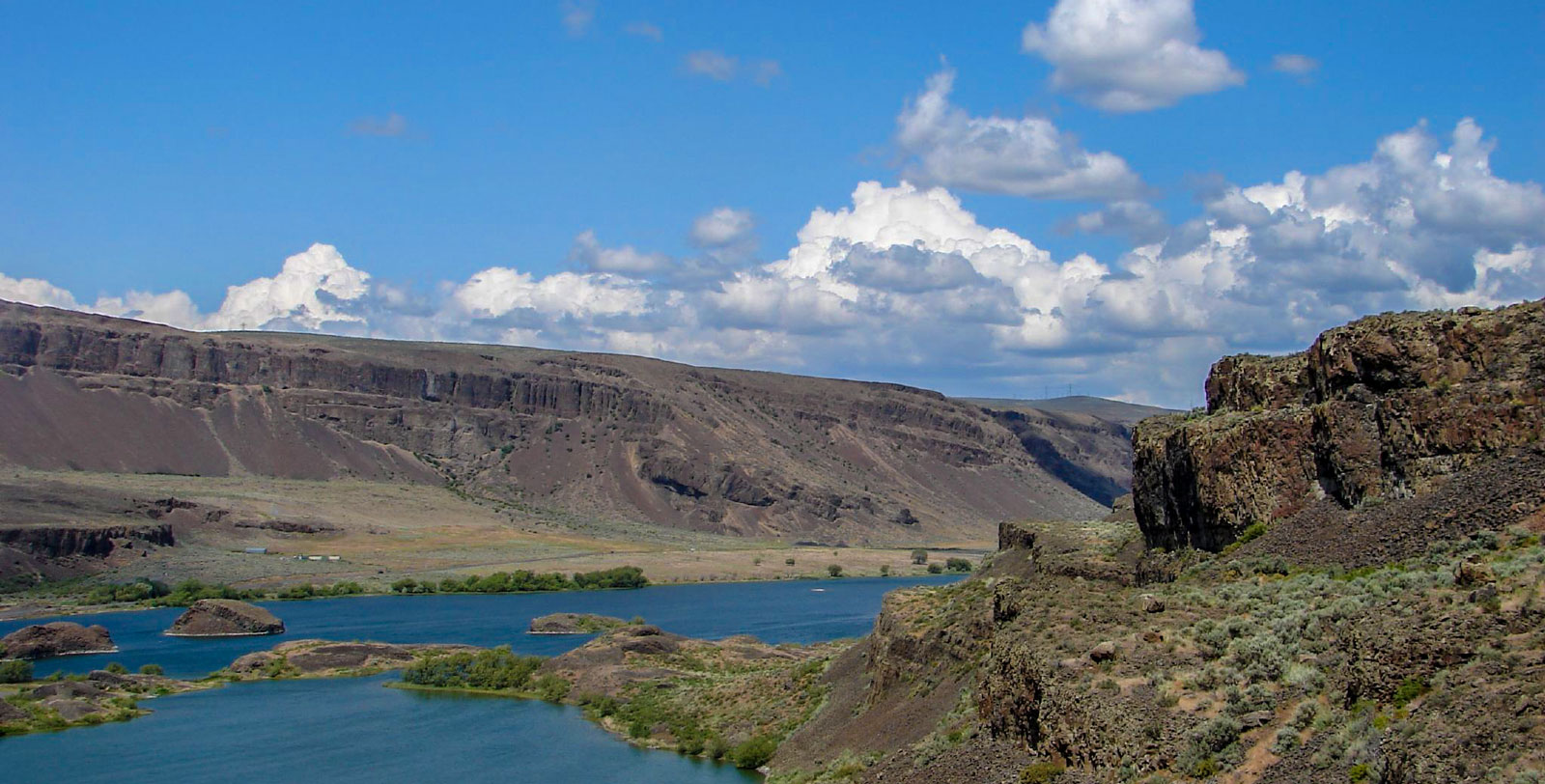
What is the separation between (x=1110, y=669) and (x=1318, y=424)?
8.90m

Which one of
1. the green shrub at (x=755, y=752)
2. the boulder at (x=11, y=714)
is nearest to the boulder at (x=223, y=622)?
the boulder at (x=11, y=714)

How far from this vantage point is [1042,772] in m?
24.9

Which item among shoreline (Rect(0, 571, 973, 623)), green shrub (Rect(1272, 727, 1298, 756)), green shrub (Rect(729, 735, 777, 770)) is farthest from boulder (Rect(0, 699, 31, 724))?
green shrub (Rect(1272, 727, 1298, 756))

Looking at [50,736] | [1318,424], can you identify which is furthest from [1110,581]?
[50,736]

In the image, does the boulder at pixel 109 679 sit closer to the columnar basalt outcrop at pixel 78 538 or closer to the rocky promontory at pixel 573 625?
the rocky promontory at pixel 573 625

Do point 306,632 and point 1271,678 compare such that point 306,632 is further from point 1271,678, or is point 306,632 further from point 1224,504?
point 1271,678

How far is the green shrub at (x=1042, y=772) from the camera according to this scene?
2464cm

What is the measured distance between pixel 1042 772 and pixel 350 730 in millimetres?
49131

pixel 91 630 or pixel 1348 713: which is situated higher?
pixel 1348 713

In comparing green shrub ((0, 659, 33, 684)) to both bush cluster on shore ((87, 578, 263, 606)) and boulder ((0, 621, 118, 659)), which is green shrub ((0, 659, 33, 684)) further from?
bush cluster on shore ((87, 578, 263, 606))

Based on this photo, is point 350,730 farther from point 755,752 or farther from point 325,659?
point 755,752

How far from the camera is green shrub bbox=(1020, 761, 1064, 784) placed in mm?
24641

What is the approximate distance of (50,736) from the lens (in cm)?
6425

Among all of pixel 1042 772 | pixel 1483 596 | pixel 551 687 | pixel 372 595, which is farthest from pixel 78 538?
pixel 1483 596
